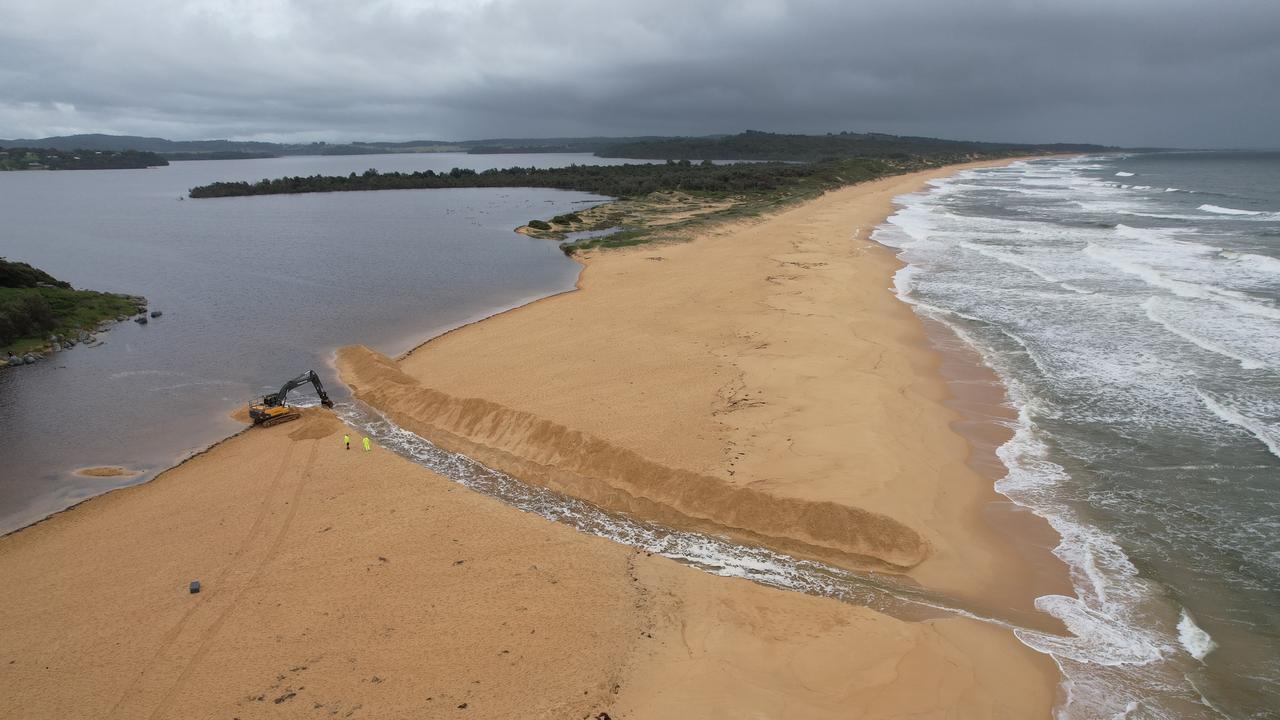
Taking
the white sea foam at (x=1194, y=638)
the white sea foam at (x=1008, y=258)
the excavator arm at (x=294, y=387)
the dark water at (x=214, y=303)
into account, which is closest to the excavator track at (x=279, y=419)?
the excavator arm at (x=294, y=387)

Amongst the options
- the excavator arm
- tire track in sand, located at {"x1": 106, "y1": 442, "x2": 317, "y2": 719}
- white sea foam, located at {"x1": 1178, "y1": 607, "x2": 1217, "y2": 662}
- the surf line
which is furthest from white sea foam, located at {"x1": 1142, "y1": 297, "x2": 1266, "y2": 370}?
the excavator arm

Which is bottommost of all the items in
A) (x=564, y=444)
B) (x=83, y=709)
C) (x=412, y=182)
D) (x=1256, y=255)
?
(x=83, y=709)

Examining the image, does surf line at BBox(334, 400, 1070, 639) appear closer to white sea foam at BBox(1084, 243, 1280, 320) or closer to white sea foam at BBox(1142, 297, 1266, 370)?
white sea foam at BBox(1142, 297, 1266, 370)

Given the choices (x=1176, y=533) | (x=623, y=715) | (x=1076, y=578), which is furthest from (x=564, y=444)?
(x=1176, y=533)

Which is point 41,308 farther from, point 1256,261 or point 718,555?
point 1256,261

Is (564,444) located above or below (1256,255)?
below

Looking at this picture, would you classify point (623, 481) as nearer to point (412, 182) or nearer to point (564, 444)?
point (564, 444)
